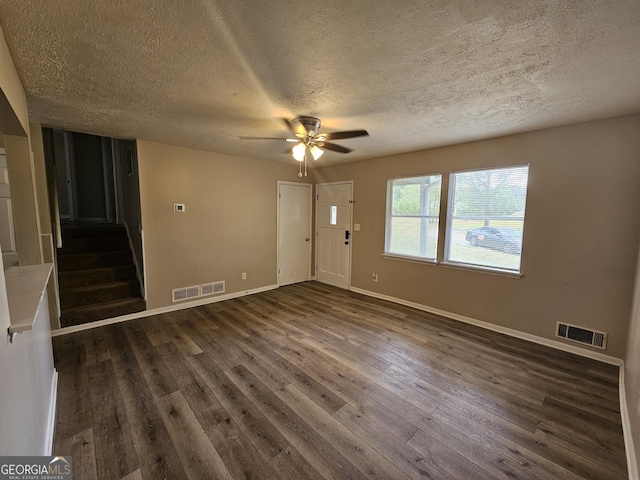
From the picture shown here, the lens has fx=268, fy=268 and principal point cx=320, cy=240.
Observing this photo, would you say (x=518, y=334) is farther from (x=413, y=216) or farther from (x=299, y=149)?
(x=299, y=149)

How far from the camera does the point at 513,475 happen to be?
1.53 meters

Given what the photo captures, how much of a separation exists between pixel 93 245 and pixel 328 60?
4527 mm

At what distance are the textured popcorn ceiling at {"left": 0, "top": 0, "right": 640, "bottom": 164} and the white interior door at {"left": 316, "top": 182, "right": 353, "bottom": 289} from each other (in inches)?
92.2

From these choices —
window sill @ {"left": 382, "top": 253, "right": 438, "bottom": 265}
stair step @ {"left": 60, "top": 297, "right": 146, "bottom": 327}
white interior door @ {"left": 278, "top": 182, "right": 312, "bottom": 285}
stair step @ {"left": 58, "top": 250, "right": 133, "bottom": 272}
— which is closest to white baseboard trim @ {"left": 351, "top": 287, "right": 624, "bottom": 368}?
window sill @ {"left": 382, "top": 253, "right": 438, "bottom": 265}

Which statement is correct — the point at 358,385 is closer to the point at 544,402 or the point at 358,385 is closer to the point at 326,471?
the point at 326,471

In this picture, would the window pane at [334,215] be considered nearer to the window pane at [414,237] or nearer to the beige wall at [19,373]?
the window pane at [414,237]

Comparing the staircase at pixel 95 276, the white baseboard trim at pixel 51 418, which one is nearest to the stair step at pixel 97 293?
the staircase at pixel 95 276

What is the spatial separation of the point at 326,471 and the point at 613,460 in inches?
68.6

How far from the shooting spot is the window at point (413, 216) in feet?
12.9

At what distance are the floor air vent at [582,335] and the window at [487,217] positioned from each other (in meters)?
0.76

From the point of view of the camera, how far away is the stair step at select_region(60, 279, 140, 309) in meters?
3.40

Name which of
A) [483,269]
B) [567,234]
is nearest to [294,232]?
[483,269]

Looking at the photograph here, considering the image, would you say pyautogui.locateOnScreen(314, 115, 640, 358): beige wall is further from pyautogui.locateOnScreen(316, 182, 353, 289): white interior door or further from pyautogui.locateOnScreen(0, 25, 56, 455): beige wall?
pyautogui.locateOnScreen(0, 25, 56, 455): beige wall

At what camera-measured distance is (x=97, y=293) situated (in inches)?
142
